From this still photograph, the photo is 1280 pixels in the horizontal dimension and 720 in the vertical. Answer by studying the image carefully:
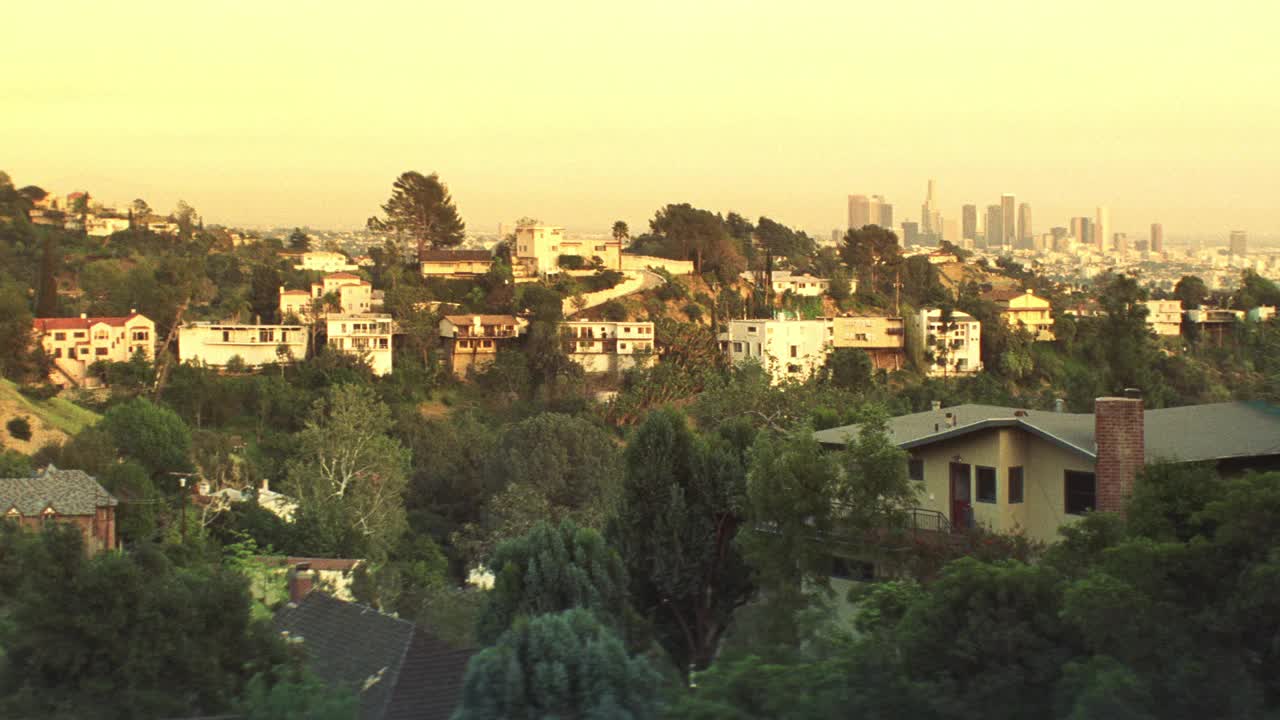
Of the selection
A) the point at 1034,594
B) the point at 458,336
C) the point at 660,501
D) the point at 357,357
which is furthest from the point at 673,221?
the point at 1034,594

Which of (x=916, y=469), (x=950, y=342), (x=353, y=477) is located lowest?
(x=353, y=477)

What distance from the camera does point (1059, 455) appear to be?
14781mm

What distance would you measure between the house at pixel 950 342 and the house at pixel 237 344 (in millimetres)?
26837

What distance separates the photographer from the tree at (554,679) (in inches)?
339

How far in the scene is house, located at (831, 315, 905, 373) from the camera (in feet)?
198

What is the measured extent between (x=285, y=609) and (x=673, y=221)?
57.0m

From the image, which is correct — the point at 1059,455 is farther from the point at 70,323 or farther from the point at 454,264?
the point at 454,264

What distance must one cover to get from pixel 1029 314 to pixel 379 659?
5869cm

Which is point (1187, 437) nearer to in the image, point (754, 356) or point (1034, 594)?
point (1034, 594)

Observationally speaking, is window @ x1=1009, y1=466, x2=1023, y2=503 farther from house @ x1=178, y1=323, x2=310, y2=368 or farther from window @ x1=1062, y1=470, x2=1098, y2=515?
house @ x1=178, y1=323, x2=310, y2=368

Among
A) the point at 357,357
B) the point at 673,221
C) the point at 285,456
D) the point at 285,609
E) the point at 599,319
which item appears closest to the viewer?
the point at 285,609

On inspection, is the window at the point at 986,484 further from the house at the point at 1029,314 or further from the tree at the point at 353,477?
the house at the point at 1029,314

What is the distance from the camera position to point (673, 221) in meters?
70.1

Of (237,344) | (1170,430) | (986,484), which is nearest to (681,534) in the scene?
(986,484)
